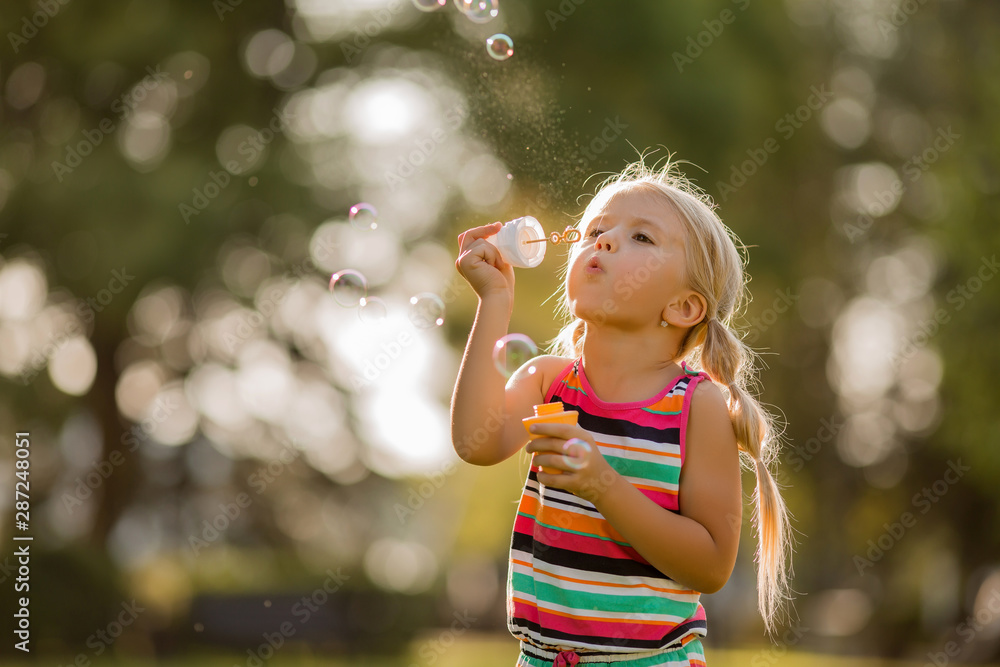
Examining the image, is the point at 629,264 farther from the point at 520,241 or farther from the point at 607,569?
the point at 607,569

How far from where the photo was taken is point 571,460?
1.86 meters

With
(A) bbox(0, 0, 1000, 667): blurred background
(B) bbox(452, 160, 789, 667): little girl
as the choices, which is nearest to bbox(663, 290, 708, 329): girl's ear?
(B) bbox(452, 160, 789, 667): little girl

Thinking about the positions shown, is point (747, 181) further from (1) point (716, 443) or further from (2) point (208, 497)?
(1) point (716, 443)

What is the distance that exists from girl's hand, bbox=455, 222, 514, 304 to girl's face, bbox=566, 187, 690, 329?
0.17 metres

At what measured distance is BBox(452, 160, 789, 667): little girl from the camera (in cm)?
199

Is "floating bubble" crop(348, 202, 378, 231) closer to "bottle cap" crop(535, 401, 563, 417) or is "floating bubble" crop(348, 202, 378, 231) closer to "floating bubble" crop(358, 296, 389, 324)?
"floating bubble" crop(358, 296, 389, 324)

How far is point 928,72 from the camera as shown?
45.9 ft

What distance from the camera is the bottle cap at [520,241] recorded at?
2338mm

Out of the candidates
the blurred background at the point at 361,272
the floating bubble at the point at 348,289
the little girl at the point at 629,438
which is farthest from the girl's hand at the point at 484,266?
the blurred background at the point at 361,272

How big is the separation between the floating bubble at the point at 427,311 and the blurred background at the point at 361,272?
4.16 meters

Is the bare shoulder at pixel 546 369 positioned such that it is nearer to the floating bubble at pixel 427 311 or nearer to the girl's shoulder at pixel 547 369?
the girl's shoulder at pixel 547 369

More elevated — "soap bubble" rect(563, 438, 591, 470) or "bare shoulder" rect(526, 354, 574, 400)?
"bare shoulder" rect(526, 354, 574, 400)

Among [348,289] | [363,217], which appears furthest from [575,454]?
[363,217]

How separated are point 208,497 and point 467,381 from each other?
1277cm
